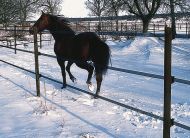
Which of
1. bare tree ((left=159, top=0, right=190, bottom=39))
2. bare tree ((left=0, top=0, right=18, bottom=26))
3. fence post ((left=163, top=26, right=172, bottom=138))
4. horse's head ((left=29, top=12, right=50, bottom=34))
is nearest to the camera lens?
fence post ((left=163, top=26, right=172, bottom=138))

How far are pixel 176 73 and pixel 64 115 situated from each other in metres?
6.82

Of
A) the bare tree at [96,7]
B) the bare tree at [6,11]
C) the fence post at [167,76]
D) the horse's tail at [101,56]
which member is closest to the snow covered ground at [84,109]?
the horse's tail at [101,56]

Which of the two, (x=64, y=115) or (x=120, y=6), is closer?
(x=64, y=115)

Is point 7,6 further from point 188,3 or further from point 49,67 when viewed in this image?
→ point 49,67

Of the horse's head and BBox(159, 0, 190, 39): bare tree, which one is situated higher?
BBox(159, 0, 190, 39): bare tree

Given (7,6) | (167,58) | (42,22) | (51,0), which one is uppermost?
(51,0)

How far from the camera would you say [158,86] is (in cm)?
892

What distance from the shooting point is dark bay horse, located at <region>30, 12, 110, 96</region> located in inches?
290

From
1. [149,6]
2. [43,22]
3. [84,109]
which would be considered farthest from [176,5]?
[84,109]

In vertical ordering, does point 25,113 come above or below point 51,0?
below

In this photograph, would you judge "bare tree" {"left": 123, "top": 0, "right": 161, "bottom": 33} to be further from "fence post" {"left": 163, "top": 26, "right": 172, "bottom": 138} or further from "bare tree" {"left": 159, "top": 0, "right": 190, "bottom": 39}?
"fence post" {"left": 163, "top": 26, "right": 172, "bottom": 138}

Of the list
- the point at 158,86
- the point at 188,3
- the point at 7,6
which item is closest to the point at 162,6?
the point at 188,3

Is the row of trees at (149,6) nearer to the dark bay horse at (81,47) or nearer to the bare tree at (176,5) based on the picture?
the bare tree at (176,5)

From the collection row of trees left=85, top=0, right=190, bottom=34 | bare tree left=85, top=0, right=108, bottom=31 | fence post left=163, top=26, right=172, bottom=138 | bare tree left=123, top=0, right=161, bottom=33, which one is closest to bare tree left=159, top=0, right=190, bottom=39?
row of trees left=85, top=0, right=190, bottom=34
